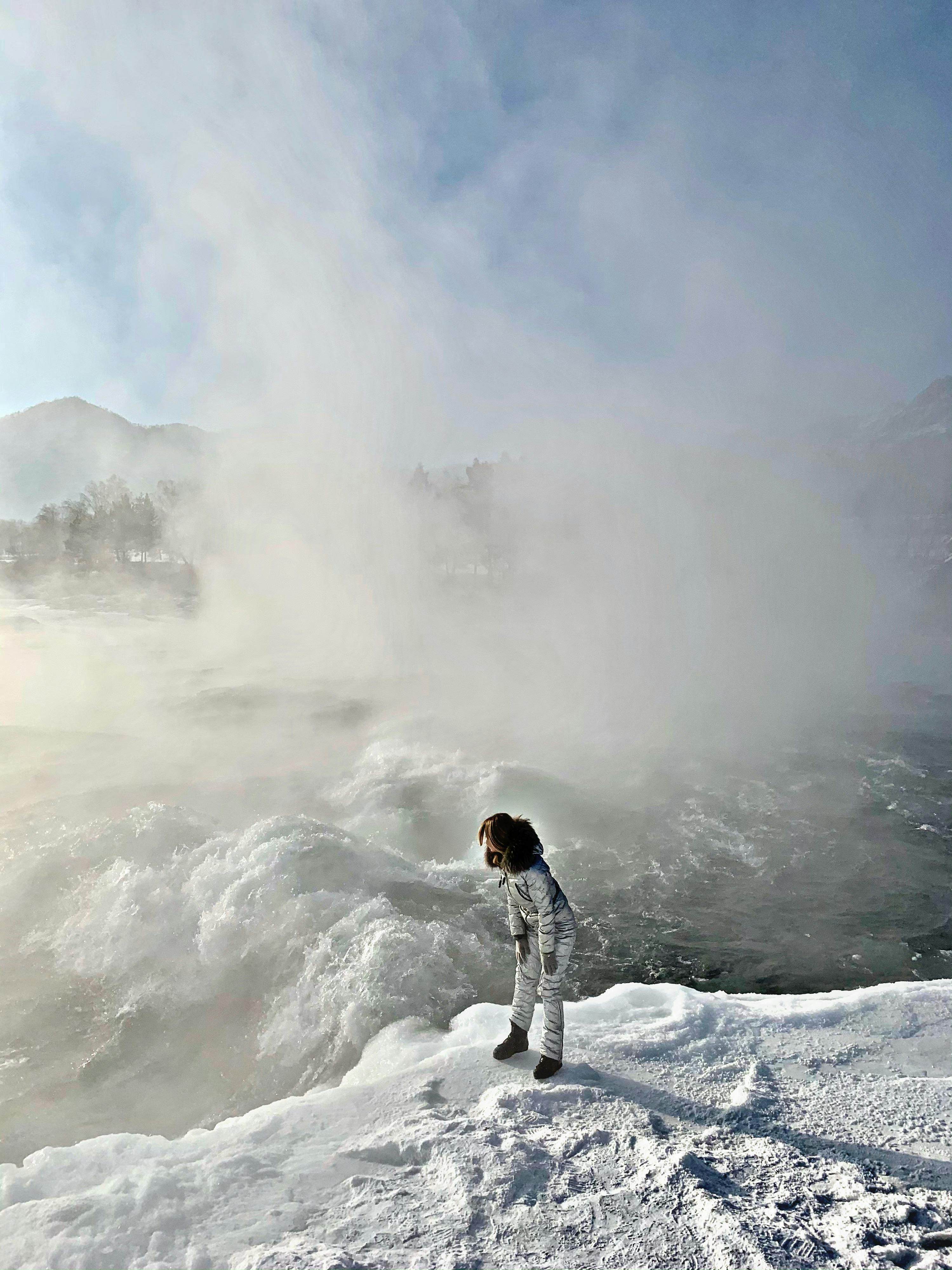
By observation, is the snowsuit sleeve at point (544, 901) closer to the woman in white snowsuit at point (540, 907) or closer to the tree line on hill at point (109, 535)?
the woman in white snowsuit at point (540, 907)

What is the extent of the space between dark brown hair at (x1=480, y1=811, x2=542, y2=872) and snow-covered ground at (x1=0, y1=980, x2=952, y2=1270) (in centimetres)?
116

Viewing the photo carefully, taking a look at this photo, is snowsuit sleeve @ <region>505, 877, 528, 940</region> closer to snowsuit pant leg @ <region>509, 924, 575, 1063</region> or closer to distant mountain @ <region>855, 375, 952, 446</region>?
snowsuit pant leg @ <region>509, 924, 575, 1063</region>

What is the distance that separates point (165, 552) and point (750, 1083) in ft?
160

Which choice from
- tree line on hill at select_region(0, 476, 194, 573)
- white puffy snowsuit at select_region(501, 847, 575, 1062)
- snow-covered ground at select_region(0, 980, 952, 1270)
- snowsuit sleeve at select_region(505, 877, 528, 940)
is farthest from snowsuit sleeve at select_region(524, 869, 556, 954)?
tree line on hill at select_region(0, 476, 194, 573)

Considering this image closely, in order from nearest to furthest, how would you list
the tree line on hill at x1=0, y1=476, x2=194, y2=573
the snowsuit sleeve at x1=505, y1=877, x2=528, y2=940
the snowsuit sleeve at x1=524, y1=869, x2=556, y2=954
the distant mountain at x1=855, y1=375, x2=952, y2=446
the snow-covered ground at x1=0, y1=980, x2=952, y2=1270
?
the snow-covered ground at x1=0, y1=980, x2=952, y2=1270, the snowsuit sleeve at x1=524, y1=869, x2=556, y2=954, the snowsuit sleeve at x1=505, y1=877, x2=528, y2=940, the tree line on hill at x1=0, y1=476, x2=194, y2=573, the distant mountain at x1=855, y1=375, x2=952, y2=446

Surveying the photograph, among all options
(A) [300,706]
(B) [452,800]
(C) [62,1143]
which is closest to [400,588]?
(A) [300,706]

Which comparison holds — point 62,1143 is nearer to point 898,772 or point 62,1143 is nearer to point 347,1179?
point 347,1179

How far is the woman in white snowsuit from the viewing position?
3396 millimetres

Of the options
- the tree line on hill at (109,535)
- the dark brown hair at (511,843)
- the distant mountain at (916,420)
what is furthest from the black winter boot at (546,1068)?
the distant mountain at (916,420)

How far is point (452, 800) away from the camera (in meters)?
10.4

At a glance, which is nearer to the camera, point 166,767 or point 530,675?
point 166,767

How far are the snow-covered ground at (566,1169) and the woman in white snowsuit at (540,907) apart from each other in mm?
239

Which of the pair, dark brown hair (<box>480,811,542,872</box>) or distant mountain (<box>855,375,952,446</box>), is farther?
distant mountain (<box>855,375,952,446</box>)

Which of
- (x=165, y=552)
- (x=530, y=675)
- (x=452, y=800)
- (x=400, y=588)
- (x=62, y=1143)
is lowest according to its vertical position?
(x=62, y=1143)
